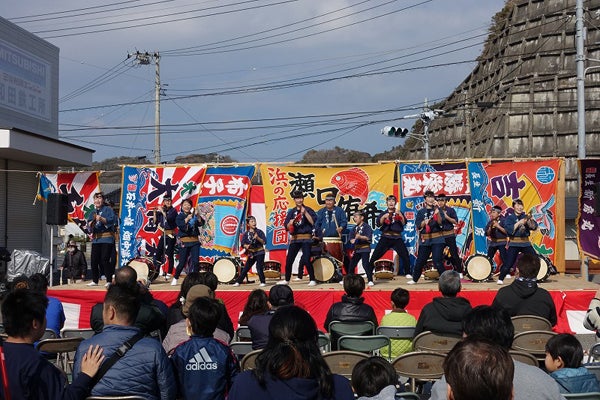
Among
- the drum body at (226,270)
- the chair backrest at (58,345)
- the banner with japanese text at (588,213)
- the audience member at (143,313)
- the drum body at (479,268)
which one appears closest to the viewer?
the audience member at (143,313)

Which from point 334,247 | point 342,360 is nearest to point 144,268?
point 334,247

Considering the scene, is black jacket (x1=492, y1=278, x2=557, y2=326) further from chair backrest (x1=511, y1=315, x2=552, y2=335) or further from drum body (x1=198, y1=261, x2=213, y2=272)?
drum body (x1=198, y1=261, x2=213, y2=272)

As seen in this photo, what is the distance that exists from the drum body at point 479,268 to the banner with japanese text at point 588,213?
235 cm

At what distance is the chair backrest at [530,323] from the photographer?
6.76 meters

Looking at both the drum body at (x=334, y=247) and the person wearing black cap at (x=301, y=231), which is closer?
the person wearing black cap at (x=301, y=231)

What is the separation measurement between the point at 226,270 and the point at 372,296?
10.3ft

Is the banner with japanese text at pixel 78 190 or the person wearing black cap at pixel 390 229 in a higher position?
the banner with japanese text at pixel 78 190

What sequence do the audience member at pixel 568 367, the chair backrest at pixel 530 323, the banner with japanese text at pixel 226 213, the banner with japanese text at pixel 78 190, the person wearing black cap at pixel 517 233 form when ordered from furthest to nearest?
the banner with japanese text at pixel 78 190, the banner with japanese text at pixel 226 213, the person wearing black cap at pixel 517 233, the chair backrest at pixel 530 323, the audience member at pixel 568 367

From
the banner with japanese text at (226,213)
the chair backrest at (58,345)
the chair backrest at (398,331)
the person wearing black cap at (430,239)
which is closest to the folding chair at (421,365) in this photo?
the chair backrest at (398,331)

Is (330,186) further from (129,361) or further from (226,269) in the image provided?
(129,361)

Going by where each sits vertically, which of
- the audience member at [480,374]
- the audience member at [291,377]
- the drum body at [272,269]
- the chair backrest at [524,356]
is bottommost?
the drum body at [272,269]

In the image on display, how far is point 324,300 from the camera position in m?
12.5

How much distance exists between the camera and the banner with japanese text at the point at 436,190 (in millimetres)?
15727

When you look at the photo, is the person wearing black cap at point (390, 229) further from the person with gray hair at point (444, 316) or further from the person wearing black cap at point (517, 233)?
the person with gray hair at point (444, 316)
